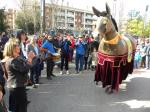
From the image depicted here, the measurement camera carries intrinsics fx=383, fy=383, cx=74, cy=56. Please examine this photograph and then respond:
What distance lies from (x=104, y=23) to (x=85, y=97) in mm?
2021

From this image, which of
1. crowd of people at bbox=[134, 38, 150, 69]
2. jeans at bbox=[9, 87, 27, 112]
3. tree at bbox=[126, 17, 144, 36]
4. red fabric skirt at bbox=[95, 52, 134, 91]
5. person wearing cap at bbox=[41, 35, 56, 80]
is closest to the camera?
jeans at bbox=[9, 87, 27, 112]

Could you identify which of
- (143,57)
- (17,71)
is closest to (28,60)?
(17,71)

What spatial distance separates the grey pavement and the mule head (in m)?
1.79

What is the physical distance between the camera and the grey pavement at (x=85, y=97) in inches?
349

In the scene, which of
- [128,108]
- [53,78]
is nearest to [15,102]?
[128,108]

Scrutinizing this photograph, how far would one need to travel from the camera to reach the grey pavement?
8875 millimetres

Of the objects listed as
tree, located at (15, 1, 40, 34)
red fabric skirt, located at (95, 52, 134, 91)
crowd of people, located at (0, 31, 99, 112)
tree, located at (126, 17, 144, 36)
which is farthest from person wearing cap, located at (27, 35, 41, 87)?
tree, located at (126, 17, 144, 36)

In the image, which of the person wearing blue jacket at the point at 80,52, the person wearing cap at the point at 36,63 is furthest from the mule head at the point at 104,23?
the person wearing blue jacket at the point at 80,52

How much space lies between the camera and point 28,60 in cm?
679

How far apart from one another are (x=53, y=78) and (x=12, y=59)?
7.61 meters

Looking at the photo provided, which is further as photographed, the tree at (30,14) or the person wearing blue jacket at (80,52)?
the tree at (30,14)

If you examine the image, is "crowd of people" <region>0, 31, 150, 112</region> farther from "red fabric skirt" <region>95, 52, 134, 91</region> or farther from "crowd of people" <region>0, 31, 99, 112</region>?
"red fabric skirt" <region>95, 52, 134, 91</region>

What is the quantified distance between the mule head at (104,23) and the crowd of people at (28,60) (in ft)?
3.61

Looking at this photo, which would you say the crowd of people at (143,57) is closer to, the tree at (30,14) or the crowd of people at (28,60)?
the crowd of people at (28,60)
